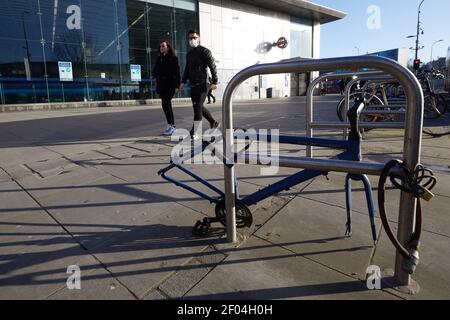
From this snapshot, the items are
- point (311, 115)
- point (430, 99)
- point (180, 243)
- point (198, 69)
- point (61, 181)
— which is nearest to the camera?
point (180, 243)

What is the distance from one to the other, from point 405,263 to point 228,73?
79.0 ft

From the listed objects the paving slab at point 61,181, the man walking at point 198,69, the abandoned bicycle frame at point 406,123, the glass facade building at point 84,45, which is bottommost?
the paving slab at point 61,181

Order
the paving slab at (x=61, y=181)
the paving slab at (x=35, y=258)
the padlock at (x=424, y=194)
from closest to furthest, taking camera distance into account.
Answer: the padlock at (x=424, y=194) < the paving slab at (x=35, y=258) < the paving slab at (x=61, y=181)

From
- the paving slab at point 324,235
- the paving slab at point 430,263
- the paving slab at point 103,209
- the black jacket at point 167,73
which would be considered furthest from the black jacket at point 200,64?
the paving slab at point 430,263

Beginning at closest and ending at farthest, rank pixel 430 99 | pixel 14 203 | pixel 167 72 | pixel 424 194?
pixel 424 194, pixel 14 203, pixel 167 72, pixel 430 99

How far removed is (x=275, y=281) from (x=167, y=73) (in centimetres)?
548

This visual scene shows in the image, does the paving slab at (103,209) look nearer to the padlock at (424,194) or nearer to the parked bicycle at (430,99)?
the padlock at (424,194)

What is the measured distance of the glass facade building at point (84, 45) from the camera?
1544cm

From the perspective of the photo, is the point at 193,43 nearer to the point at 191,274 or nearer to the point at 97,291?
the point at 191,274

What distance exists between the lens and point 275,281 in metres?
1.85

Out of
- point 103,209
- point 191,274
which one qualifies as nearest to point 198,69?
point 103,209

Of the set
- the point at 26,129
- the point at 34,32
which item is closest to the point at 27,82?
the point at 34,32

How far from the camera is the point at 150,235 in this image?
95.9 inches
